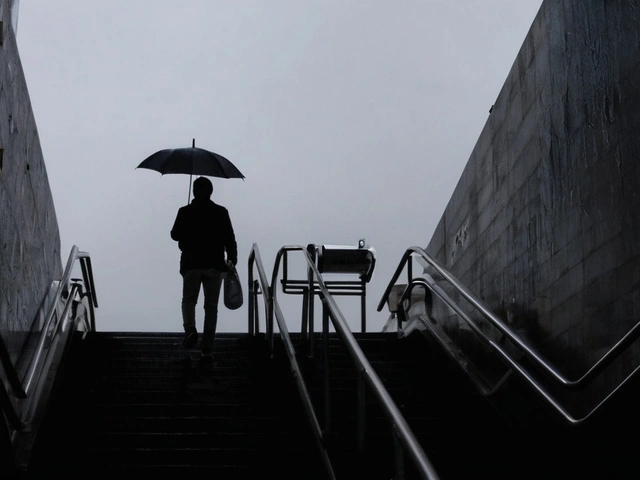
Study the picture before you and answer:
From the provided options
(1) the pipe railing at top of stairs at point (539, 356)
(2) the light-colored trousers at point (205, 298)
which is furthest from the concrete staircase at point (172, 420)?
(1) the pipe railing at top of stairs at point (539, 356)

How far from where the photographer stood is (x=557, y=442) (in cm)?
472

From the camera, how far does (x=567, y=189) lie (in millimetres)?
5398

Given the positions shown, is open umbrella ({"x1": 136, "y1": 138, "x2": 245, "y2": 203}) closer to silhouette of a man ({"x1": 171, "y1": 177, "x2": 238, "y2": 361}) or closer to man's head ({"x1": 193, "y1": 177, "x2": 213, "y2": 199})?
man's head ({"x1": 193, "y1": 177, "x2": 213, "y2": 199})

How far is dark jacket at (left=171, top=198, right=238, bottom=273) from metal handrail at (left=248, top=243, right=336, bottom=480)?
70 centimetres

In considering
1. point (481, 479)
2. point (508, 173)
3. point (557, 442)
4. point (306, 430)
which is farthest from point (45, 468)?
point (508, 173)

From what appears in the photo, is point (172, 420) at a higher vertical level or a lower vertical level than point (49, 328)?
lower

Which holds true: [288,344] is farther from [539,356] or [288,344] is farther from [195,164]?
[539,356]

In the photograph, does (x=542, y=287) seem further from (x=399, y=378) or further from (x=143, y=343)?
(x=143, y=343)

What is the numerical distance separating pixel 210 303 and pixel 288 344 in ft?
2.08

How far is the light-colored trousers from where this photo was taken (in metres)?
6.85

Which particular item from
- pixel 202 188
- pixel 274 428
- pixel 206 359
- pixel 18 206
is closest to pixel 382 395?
pixel 274 428

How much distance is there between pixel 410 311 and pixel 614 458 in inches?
187

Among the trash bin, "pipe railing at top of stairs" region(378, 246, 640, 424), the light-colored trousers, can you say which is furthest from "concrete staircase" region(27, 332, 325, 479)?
the trash bin

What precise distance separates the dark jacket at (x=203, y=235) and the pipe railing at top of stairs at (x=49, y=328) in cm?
89
